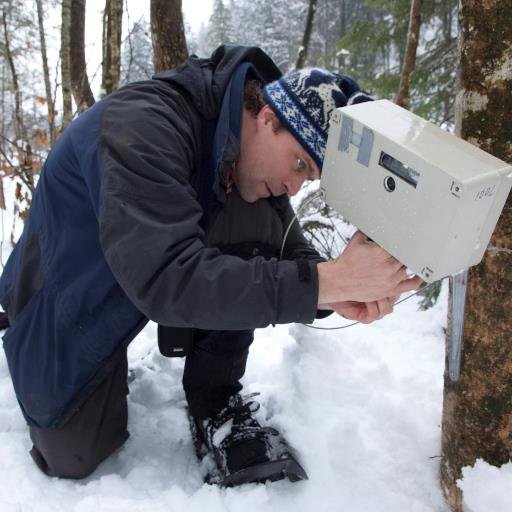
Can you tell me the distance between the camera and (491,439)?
52.8 inches

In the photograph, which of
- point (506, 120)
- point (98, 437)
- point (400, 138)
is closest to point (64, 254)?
point (98, 437)

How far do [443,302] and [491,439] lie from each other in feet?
5.33

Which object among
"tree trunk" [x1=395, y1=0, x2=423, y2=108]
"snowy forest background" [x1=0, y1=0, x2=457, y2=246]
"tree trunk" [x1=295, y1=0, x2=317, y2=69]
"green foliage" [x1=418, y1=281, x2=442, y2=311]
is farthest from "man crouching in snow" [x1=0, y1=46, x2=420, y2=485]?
"tree trunk" [x1=295, y1=0, x2=317, y2=69]

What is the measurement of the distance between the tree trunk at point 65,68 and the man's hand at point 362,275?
11.8ft

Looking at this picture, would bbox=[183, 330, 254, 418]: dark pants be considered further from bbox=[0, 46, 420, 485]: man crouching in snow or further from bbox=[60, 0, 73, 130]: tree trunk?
bbox=[60, 0, 73, 130]: tree trunk

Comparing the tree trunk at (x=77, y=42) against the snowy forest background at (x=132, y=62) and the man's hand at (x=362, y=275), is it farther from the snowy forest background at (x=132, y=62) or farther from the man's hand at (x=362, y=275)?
the man's hand at (x=362, y=275)

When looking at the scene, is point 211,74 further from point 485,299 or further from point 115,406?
point 115,406

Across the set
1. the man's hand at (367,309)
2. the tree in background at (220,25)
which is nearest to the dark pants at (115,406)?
the man's hand at (367,309)

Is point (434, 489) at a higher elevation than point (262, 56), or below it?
below

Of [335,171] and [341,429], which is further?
[341,429]

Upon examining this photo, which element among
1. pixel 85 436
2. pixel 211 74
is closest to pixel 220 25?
pixel 211 74

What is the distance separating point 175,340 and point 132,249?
0.84 metres

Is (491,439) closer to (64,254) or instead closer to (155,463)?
(155,463)

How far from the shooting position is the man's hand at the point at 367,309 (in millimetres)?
1306
